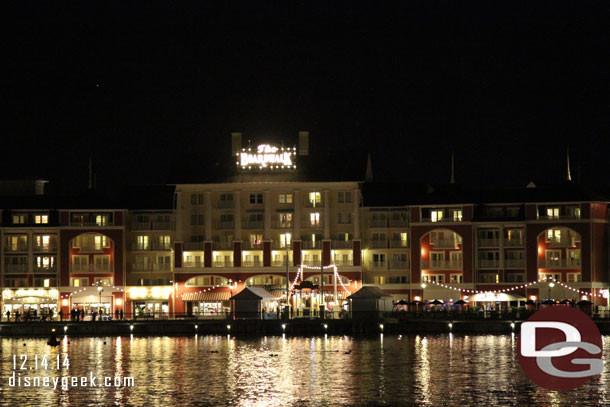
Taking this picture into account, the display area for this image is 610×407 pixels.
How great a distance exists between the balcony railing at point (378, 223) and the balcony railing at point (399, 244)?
210 cm

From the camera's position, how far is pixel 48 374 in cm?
8825

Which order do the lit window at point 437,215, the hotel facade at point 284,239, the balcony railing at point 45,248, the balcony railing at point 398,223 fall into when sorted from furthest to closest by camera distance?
the balcony railing at point 45,248
the balcony railing at point 398,223
the lit window at point 437,215
the hotel facade at point 284,239

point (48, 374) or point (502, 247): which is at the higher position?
point (502, 247)

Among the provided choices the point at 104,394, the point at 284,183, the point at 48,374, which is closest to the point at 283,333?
the point at 284,183

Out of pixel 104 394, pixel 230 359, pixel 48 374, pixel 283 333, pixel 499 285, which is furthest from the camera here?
pixel 499 285

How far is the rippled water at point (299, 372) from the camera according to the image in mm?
73625

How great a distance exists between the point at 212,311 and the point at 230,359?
46.0 meters

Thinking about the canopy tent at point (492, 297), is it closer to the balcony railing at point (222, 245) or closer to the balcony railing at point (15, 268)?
A: the balcony railing at point (222, 245)

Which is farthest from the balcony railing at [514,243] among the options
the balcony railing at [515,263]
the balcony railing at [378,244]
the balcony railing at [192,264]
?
the balcony railing at [192,264]

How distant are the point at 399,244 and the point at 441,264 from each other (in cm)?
561

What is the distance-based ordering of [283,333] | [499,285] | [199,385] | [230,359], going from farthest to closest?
[499,285], [283,333], [230,359], [199,385]

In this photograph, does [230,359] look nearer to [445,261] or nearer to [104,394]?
[104,394]

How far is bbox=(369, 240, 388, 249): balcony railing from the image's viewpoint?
149 meters

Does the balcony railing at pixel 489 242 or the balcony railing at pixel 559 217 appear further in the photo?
the balcony railing at pixel 489 242
